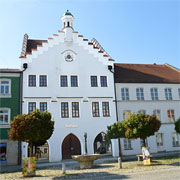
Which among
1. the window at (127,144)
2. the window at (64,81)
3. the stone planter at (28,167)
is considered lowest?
the stone planter at (28,167)

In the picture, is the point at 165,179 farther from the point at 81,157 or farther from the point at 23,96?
the point at 23,96

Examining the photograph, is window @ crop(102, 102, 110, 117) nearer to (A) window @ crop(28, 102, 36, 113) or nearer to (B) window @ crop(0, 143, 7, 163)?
(A) window @ crop(28, 102, 36, 113)

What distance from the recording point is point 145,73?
32.8 meters

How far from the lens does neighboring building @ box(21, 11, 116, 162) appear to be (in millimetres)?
26141

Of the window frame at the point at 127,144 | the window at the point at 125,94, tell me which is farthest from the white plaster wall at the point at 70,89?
the window frame at the point at 127,144

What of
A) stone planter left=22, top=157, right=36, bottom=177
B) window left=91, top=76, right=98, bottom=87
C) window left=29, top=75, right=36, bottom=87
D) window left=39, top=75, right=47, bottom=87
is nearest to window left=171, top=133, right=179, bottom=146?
window left=91, top=76, right=98, bottom=87

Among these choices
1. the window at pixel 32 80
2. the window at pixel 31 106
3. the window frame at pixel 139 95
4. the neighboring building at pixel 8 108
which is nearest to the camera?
the neighboring building at pixel 8 108

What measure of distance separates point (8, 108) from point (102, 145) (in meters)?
12.1

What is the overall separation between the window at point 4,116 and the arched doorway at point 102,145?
10588 mm

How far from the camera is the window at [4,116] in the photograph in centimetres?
2480

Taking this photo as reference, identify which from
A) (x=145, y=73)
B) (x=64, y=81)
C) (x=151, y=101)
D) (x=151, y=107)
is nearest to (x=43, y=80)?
(x=64, y=81)

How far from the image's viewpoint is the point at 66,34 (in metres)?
28.9

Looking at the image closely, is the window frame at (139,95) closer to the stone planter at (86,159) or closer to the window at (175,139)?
the window at (175,139)

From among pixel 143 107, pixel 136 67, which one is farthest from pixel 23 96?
pixel 136 67
